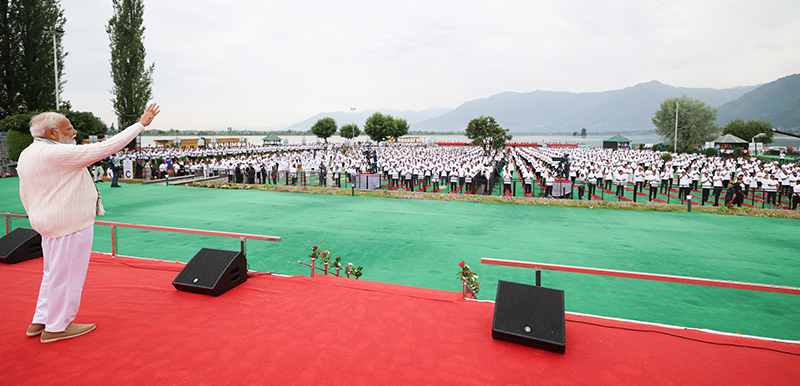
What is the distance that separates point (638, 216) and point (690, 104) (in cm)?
6726

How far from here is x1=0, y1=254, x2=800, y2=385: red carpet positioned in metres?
2.77

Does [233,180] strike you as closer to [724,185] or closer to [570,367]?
[570,367]

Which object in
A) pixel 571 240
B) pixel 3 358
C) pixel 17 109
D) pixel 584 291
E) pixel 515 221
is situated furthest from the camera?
pixel 17 109

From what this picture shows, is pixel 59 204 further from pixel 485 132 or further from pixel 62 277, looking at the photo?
pixel 485 132

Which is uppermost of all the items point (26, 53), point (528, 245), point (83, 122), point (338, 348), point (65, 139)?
point (26, 53)

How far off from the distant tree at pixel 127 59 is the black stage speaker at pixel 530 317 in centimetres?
4632

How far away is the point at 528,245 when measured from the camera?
9219 mm

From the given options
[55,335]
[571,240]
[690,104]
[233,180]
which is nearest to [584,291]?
[571,240]

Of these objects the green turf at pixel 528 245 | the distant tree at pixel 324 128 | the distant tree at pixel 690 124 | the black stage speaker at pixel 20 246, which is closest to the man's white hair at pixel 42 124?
the black stage speaker at pixel 20 246

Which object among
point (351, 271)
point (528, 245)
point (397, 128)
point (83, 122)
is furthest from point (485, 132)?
point (397, 128)

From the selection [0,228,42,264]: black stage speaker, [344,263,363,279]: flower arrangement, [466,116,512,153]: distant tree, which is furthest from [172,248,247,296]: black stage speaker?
[466,116,512,153]: distant tree

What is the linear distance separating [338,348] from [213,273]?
2.13 m

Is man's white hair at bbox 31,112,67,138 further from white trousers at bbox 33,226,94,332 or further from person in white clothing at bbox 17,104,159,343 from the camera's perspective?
white trousers at bbox 33,226,94,332

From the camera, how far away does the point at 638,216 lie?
1299 centimetres
